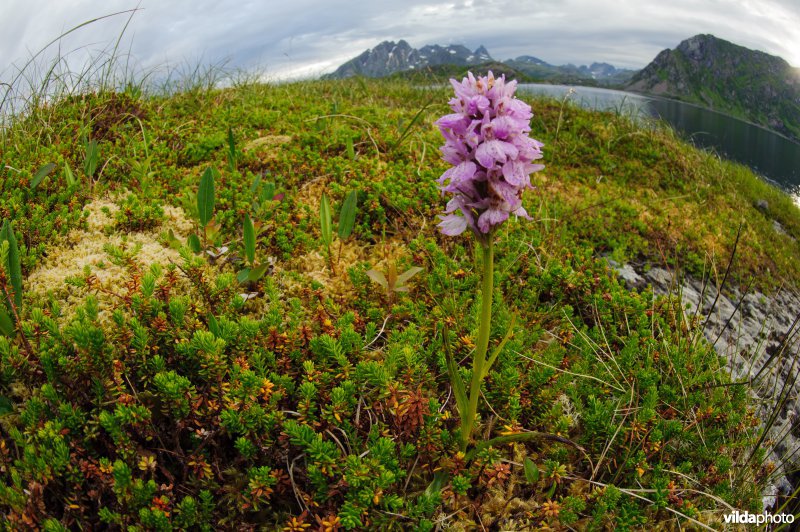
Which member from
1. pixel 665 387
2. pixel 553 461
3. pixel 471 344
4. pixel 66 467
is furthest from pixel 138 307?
pixel 665 387

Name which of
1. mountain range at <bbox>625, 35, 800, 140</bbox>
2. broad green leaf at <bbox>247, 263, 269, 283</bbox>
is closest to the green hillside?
broad green leaf at <bbox>247, 263, 269, 283</bbox>

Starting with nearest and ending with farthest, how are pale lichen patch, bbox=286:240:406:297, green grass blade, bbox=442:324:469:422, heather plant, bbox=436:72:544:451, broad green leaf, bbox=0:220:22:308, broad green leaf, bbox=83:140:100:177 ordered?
heather plant, bbox=436:72:544:451, green grass blade, bbox=442:324:469:422, broad green leaf, bbox=0:220:22:308, pale lichen patch, bbox=286:240:406:297, broad green leaf, bbox=83:140:100:177

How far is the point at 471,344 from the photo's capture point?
3.12 meters

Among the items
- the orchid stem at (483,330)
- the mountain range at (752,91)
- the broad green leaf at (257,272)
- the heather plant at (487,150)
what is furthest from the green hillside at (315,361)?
the mountain range at (752,91)

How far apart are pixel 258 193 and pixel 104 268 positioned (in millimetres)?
1713

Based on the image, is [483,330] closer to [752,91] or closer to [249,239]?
[249,239]

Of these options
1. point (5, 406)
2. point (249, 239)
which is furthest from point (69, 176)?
point (5, 406)

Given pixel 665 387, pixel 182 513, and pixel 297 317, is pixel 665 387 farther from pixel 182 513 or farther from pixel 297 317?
pixel 182 513

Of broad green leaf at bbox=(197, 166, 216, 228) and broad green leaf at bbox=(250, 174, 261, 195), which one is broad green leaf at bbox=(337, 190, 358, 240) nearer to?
broad green leaf at bbox=(197, 166, 216, 228)

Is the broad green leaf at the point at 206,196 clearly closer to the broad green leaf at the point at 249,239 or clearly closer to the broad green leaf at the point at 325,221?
the broad green leaf at the point at 249,239
